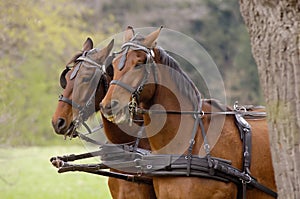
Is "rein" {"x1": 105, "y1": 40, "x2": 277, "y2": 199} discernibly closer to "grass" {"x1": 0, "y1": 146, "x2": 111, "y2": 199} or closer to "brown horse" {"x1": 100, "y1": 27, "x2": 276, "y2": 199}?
"brown horse" {"x1": 100, "y1": 27, "x2": 276, "y2": 199}

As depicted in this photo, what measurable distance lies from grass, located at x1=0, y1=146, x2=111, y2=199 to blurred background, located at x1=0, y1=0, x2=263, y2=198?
1.44 meters

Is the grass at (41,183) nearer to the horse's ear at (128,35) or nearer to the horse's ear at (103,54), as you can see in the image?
the horse's ear at (103,54)

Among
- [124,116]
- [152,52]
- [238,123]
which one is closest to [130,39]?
[152,52]

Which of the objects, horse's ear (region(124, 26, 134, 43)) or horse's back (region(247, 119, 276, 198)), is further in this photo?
horse's ear (region(124, 26, 134, 43))

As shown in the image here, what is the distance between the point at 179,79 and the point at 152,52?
31 centimetres

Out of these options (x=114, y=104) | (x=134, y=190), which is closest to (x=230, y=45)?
(x=134, y=190)

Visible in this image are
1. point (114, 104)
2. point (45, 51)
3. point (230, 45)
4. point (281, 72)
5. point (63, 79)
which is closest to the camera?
point (281, 72)

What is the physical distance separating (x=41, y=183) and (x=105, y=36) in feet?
26.8

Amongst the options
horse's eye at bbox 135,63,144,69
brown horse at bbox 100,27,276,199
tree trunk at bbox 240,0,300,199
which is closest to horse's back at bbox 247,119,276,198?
brown horse at bbox 100,27,276,199

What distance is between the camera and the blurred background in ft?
75.0

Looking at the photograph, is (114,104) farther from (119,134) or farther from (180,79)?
(119,134)

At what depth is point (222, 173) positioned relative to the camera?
5.10 metres

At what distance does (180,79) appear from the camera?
523cm

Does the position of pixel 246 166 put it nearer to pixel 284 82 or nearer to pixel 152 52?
pixel 152 52
